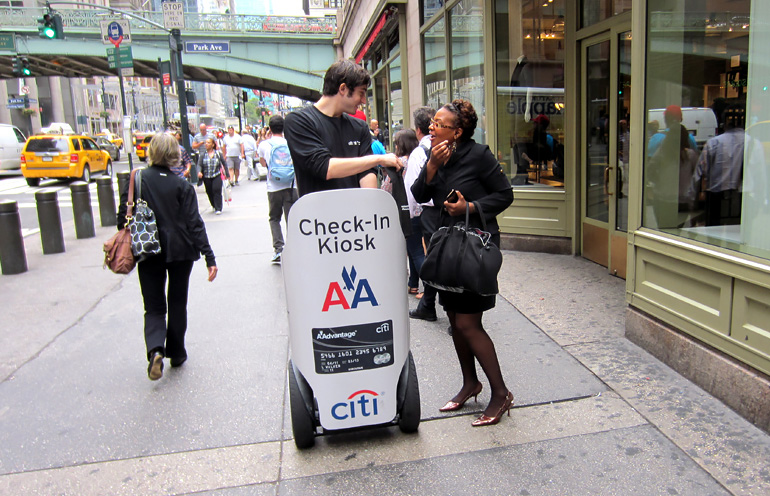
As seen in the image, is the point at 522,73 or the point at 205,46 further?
the point at 205,46

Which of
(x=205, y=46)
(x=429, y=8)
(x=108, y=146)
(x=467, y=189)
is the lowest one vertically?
(x=467, y=189)

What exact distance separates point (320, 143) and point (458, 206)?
0.78 meters

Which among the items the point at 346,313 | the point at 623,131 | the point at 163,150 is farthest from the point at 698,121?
the point at 163,150

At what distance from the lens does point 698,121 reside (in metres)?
4.32

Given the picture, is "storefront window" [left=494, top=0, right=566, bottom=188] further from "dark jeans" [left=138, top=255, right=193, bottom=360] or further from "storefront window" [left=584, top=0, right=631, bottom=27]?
"dark jeans" [left=138, top=255, right=193, bottom=360]

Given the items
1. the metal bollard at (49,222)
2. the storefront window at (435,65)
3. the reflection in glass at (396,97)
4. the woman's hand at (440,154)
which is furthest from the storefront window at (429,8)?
the woman's hand at (440,154)

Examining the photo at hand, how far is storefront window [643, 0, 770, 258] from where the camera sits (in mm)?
3555

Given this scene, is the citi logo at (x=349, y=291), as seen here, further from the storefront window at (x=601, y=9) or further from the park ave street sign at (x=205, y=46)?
the park ave street sign at (x=205, y=46)

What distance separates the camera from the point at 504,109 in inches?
316

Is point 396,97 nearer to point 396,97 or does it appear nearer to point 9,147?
point 396,97

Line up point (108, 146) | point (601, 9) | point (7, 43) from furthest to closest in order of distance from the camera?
1. point (108, 146)
2. point (7, 43)
3. point (601, 9)

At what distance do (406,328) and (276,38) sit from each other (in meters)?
29.3

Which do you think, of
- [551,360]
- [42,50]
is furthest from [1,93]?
[551,360]

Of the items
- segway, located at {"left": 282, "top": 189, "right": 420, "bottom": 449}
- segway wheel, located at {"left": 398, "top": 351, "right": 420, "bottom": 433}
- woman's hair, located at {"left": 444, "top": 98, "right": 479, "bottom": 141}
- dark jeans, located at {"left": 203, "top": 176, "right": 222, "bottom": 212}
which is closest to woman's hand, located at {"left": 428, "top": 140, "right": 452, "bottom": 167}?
woman's hair, located at {"left": 444, "top": 98, "right": 479, "bottom": 141}
